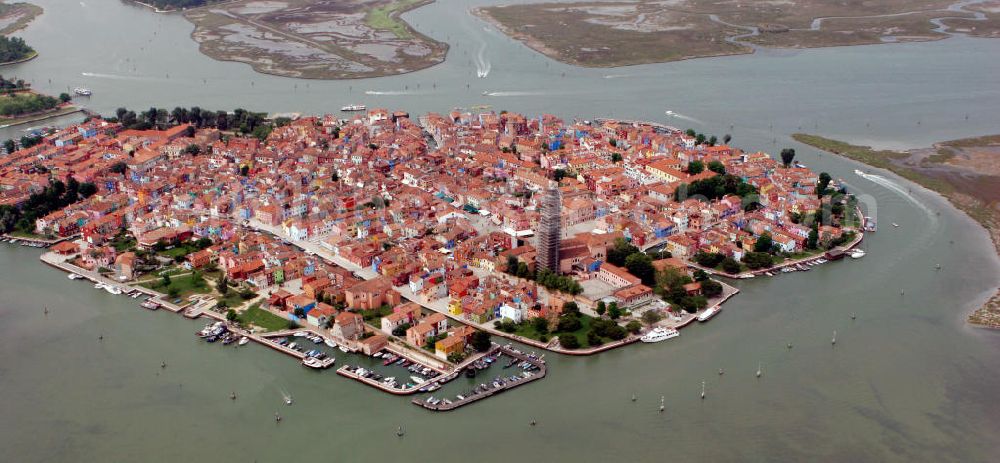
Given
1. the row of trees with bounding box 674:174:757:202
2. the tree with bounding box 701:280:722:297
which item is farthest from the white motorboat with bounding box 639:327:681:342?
the row of trees with bounding box 674:174:757:202

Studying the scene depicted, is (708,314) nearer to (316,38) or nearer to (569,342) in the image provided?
(569,342)

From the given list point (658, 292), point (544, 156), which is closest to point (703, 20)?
point (544, 156)

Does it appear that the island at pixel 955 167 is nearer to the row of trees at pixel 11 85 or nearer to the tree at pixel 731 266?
the tree at pixel 731 266

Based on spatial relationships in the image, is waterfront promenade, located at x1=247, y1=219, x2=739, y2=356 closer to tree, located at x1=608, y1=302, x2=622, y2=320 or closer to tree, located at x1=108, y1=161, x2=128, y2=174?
tree, located at x1=608, y1=302, x2=622, y2=320

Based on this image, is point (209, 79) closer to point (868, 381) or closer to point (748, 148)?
point (748, 148)

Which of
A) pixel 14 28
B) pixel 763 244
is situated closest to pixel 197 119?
pixel 763 244

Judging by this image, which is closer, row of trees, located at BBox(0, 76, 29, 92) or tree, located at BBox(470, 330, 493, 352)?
tree, located at BBox(470, 330, 493, 352)

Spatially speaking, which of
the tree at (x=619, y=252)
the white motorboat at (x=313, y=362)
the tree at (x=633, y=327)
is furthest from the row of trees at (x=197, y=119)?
the tree at (x=633, y=327)
